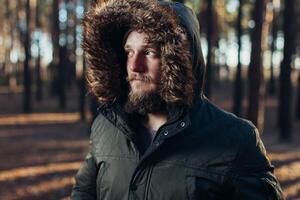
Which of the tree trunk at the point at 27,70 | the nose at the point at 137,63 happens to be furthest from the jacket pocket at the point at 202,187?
the tree trunk at the point at 27,70

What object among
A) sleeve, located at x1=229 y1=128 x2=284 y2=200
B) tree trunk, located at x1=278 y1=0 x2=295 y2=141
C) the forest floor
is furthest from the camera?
tree trunk, located at x1=278 y1=0 x2=295 y2=141

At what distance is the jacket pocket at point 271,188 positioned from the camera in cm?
217

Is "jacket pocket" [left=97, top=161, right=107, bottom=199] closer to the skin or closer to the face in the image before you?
the skin

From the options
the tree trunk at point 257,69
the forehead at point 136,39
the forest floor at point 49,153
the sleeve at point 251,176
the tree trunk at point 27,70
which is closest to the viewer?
the sleeve at point 251,176

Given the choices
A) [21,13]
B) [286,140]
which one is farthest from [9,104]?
[286,140]

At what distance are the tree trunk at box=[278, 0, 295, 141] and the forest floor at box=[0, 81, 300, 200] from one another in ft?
2.13

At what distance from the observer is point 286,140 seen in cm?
1828

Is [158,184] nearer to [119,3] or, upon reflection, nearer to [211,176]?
[211,176]

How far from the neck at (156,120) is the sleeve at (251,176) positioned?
471 mm

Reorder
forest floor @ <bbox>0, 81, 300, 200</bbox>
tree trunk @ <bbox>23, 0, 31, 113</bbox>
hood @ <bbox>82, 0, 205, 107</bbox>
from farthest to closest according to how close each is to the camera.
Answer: tree trunk @ <bbox>23, 0, 31, 113</bbox>
forest floor @ <bbox>0, 81, 300, 200</bbox>
hood @ <bbox>82, 0, 205, 107</bbox>

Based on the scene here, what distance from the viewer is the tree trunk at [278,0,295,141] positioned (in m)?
17.6

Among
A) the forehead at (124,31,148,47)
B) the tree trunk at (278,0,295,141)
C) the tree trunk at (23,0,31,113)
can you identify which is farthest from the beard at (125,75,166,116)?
the tree trunk at (23,0,31,113)

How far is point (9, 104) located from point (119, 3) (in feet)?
97.0

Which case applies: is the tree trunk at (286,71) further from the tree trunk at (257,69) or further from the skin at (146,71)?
the skin at (146,71)
